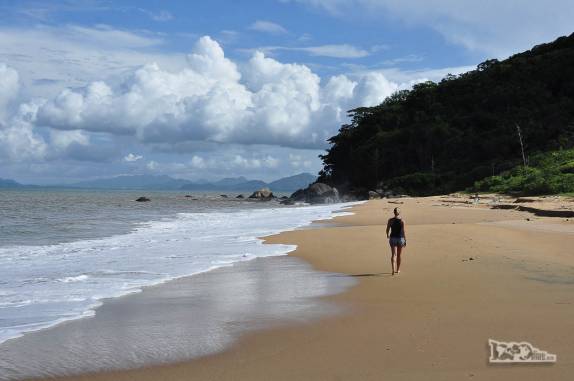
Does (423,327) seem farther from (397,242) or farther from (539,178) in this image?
(539,178)

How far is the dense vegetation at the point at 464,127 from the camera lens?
185 ft

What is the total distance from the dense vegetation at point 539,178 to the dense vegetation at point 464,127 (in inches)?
160

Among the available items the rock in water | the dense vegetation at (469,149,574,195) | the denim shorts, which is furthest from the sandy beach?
the rock in water

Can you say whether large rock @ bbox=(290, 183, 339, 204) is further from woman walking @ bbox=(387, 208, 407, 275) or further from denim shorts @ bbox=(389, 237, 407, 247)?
denim shorts @ bbox=(389, 237, 407, 247)

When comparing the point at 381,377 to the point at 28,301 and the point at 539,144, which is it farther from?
the point at 539,144

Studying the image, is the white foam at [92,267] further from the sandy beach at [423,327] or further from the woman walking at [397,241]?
the woman walking at [397,241]

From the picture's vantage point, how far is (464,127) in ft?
217

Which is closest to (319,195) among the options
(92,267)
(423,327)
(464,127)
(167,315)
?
(464,127)

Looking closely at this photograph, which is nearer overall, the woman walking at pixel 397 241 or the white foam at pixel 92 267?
the white foam at pixel 92 267

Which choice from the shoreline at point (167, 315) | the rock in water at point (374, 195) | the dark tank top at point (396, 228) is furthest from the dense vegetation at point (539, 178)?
the shoreline at point (167, 315)

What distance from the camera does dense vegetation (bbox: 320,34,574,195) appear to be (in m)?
56.3

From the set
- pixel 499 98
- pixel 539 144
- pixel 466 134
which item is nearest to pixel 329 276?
pixel 539 144

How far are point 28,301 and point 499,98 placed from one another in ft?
219

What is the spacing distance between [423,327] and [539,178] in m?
35.3
